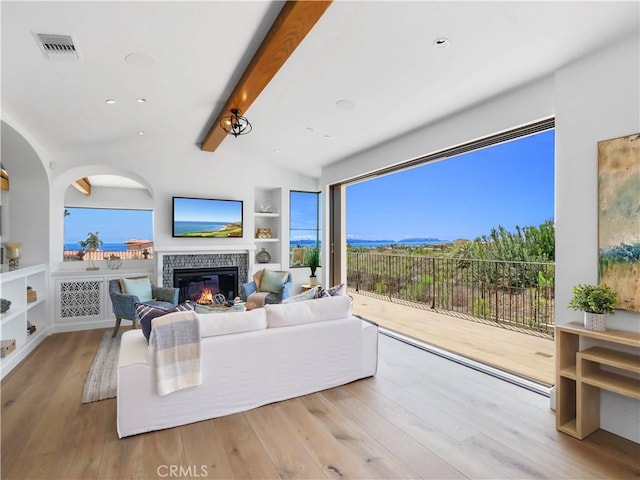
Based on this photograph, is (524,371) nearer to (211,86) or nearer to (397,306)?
(397,306)

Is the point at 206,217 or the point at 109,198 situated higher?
the point at 109,198

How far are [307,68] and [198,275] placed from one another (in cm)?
398

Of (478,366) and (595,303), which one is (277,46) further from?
(478,366)

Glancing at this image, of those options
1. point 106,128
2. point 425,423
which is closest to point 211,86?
point 106,128

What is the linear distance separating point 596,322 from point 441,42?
2348 millimetres

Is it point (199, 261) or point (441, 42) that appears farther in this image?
point (199, 261)

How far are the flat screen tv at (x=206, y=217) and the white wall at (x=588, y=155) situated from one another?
4945 mm

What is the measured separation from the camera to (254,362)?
9.02 feet

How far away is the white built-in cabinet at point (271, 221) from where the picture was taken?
22.5ft

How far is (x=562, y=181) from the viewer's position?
277 cm

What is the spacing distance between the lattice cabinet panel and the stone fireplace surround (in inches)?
34.4

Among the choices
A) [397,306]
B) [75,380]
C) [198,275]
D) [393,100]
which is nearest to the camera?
[75,380]

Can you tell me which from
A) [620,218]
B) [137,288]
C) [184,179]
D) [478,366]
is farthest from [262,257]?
[620,218]

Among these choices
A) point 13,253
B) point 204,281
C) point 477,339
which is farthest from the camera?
point 204,281
